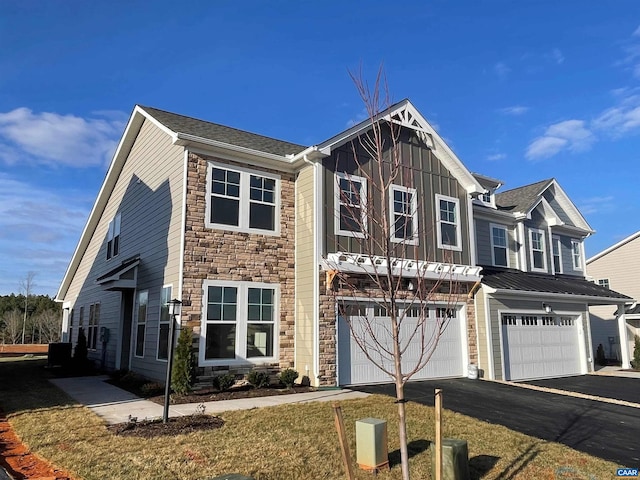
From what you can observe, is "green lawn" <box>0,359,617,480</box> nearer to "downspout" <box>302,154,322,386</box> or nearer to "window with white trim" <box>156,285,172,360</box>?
"downspout" <box>302,154,322,386</box>

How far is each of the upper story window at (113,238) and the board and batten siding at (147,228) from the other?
27 cm

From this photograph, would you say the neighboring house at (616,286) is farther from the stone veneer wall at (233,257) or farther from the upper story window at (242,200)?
the upper story window at (242,200)

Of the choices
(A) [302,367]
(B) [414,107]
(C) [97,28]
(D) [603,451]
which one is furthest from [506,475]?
(C) [97,28]

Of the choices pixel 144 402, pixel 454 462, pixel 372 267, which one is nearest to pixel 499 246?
pixel 372 267

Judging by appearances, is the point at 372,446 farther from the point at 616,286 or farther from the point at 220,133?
the point at 616,286

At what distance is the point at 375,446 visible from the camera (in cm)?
568

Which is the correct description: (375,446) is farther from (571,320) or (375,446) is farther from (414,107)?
(571,320)

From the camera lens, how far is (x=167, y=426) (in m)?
7.58

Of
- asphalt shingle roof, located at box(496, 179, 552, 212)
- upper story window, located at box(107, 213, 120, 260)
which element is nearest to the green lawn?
upper story window, located at box(107, 213, 120, 260)

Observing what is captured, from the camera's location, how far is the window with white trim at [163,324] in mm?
12110

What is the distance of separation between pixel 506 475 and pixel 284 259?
27.8ft

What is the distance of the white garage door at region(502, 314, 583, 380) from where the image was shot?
50.2 ft

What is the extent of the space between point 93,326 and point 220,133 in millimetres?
10579

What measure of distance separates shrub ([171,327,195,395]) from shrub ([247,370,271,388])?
144 centimetres
